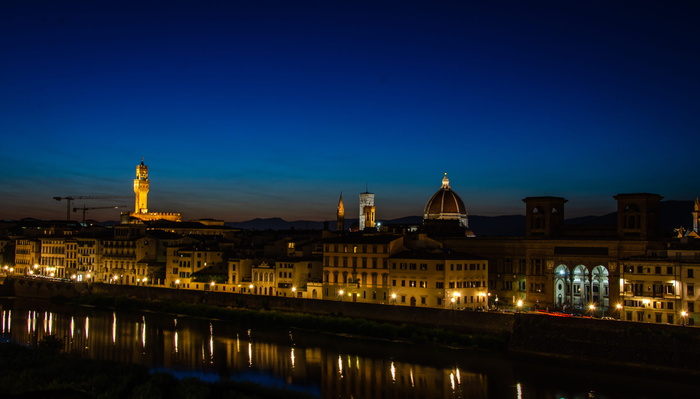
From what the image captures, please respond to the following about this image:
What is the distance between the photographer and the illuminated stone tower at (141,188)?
396 ft

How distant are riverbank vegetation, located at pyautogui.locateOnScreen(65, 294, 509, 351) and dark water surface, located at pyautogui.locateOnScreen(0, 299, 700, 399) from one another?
3.37ft

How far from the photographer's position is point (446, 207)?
92312mm

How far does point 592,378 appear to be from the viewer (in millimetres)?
32719

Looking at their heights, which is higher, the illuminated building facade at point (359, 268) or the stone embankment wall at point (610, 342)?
the illuminated building facade at point (359, 268)

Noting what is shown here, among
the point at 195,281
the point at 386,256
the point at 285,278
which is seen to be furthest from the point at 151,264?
the point at 386,256

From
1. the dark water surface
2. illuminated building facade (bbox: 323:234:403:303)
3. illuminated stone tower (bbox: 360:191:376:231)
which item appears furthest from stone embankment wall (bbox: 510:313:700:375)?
illuminated stone tower (bbox: 360:191:376:231)

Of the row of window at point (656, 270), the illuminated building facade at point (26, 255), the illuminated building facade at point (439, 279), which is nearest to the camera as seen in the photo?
the row of window at point (656, 270)

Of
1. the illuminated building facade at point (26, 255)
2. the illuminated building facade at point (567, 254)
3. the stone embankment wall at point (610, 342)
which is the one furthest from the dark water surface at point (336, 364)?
the illuminated building facade at point (26, 255)

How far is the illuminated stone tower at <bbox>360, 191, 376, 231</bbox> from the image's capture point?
390ft

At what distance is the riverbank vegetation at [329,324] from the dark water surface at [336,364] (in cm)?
103

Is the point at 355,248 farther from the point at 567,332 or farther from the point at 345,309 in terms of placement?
the point at 567,332

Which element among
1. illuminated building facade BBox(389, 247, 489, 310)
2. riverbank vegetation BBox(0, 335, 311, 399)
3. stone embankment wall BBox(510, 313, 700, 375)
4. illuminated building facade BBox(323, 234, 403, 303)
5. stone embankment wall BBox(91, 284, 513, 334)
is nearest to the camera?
riverbank vegetation BBox(0, 335, 311, 399)

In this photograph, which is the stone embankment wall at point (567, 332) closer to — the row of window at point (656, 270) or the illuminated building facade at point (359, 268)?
the illuminated building facade at point (359, 268)

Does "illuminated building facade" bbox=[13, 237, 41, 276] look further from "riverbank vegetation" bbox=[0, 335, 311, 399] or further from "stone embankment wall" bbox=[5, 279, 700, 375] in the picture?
"riverbank vegetation" bbox=[0, 335, 311, 399]
